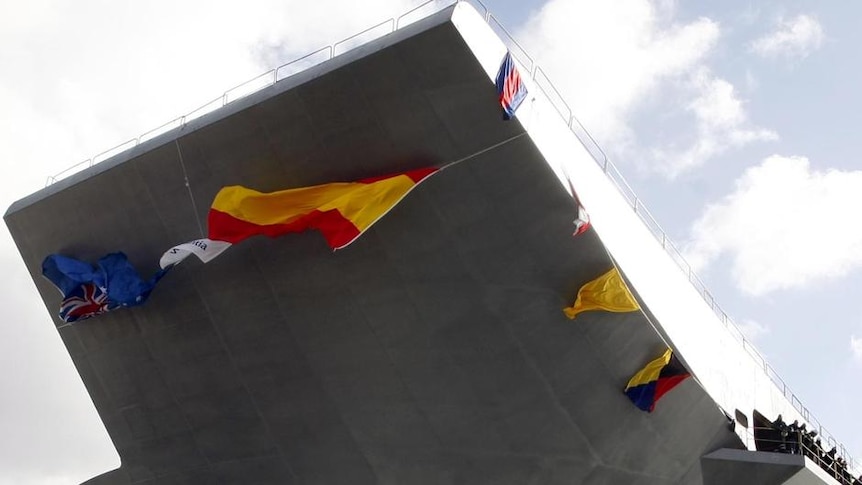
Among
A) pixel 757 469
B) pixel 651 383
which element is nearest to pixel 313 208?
pixel 651 383

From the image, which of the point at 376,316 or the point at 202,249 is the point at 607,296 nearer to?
the point at 376,316

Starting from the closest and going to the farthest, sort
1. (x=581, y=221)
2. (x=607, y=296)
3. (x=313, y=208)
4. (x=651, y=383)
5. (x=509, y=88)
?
(x=509, y=88) → (x=581, y=221) → (x=313, y=208) → (x=607, y=296) → (x=651, y=383)

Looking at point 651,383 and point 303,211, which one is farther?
point 651,383

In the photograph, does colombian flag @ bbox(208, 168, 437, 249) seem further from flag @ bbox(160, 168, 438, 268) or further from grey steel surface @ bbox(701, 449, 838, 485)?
grey steel surface @ bbox(701, 449, 838, 485)

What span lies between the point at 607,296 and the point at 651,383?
2.64 meters

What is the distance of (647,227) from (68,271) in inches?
478

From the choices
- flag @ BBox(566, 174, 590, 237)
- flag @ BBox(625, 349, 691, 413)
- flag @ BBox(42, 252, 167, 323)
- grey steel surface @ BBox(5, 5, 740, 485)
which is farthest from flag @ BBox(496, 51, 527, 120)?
flag @ BBox(42, 252, 167, 323)

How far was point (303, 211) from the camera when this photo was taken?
1357 cm

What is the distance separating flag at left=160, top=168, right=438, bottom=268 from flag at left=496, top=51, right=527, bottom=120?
1.65 meters

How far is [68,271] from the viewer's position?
16.6 m

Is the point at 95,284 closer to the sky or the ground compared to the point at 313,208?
closer to the sky

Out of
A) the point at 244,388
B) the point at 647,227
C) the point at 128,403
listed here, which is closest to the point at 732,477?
the point at 647,227

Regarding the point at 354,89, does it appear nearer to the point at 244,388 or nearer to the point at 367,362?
the point at 367,362

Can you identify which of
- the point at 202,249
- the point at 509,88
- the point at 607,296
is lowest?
the point at 607,296
